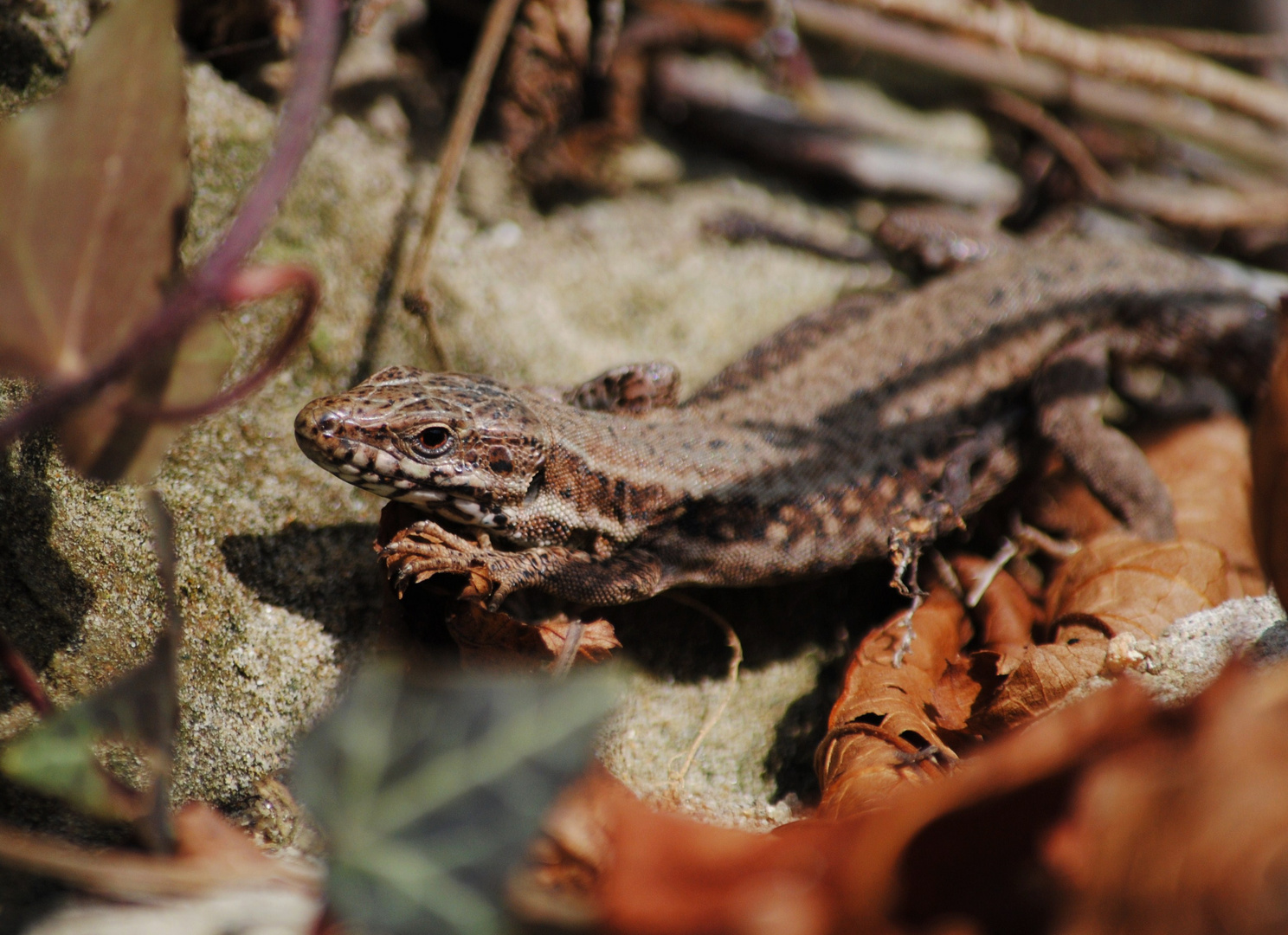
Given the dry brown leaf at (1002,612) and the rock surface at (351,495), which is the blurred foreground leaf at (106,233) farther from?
the dry brown leaf at (1002,612)

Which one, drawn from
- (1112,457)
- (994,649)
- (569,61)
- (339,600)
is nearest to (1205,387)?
(1112,457)

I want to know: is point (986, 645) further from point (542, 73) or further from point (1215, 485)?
point (542, 73)

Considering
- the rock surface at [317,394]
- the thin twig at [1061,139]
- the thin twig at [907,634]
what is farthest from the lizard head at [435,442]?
the thin twig at [1061,139]

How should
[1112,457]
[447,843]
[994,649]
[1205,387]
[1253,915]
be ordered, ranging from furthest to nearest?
1. [1205,387]
2. [1112,457]
3. [994,649]
4. [447,843]
5. [1253,915]

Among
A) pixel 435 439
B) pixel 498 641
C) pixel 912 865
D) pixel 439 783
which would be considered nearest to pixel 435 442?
pixel 435 439

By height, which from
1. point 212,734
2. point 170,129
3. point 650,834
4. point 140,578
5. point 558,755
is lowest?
point 212,734

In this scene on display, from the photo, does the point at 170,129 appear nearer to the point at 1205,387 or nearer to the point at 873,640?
the point at 873,640
